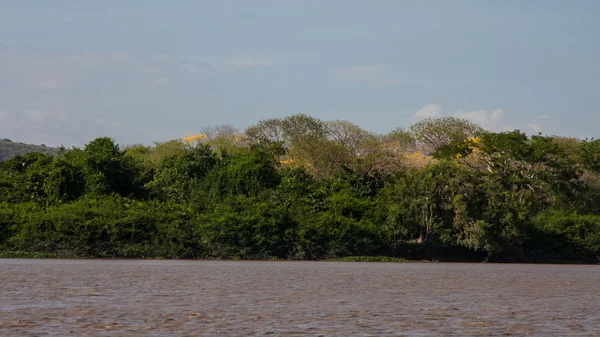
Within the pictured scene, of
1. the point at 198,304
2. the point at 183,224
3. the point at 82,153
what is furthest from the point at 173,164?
the point at 198,304

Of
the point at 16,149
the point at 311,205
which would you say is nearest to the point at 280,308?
the point at 311,205

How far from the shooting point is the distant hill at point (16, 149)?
125 m

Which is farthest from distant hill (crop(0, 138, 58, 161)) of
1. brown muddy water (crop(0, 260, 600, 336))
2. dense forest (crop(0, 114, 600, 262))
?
brown muddy water (crop(0, 260, 600, 336))

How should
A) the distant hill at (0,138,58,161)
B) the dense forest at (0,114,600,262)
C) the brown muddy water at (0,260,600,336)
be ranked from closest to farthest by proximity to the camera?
the brown muddy water at (0,260,600,336)
the dense forest at (0,114,600,262)
the distant hill at (0,138,58,161)

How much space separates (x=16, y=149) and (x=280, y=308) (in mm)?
123701

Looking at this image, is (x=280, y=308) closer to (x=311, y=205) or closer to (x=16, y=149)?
(x=311, y=205)

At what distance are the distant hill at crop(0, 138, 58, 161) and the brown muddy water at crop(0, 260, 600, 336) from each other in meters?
108

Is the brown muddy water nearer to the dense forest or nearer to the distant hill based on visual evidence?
the dense forest

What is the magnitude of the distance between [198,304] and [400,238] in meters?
32.8

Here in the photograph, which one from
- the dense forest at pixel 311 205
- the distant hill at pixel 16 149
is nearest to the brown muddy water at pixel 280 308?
the dense forest at pixel 311 205

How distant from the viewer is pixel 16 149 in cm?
13025

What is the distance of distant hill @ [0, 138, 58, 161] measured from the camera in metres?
125

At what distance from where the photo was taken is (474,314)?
13711mm

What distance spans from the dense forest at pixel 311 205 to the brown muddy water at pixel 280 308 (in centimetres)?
2033
